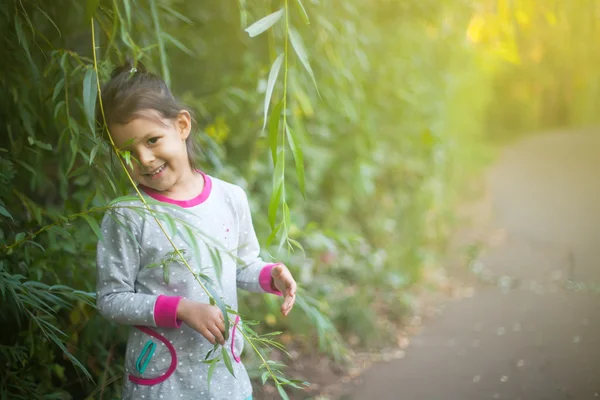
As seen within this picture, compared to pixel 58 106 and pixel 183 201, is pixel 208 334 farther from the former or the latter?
pixel 58 106

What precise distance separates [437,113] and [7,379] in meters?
3.62

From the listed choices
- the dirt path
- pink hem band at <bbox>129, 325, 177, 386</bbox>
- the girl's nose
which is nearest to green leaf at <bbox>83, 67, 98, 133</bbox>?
the girl's nose

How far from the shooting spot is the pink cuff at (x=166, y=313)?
4.37ft

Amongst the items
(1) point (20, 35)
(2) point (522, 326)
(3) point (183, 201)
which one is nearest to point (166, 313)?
(3) point (183, 201)

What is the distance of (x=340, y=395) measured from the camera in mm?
2557

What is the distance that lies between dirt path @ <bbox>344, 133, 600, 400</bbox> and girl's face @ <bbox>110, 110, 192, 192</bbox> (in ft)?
4.98

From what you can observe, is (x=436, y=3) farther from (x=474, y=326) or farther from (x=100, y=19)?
(x=100, y=19)

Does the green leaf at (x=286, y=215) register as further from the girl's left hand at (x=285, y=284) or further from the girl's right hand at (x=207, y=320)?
the girl's right hand at (x=207, y=320)

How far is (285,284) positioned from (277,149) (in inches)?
40.5

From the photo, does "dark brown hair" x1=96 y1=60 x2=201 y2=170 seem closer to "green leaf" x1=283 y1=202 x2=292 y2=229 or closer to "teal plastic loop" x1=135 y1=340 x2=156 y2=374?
"green leaf" x1=283 y1=202 x2=292 y2=229

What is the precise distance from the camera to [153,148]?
1.42 m

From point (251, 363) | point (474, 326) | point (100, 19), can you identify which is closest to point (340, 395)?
point (251, 363)

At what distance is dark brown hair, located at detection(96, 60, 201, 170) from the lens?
1.40 m

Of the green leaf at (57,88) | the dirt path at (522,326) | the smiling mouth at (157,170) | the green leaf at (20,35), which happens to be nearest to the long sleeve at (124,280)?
the smiling mouth at (157,170)
